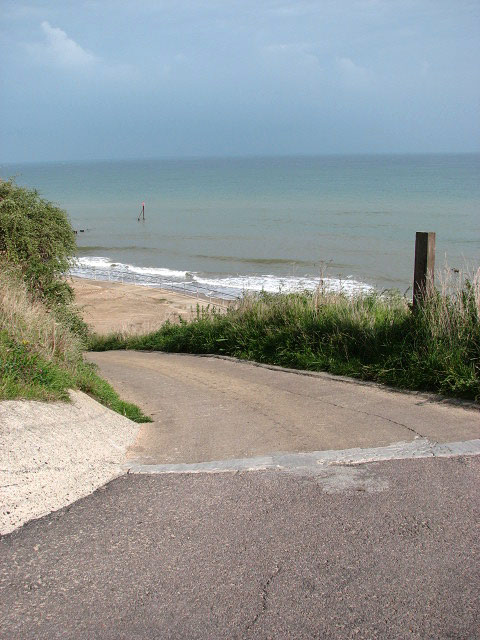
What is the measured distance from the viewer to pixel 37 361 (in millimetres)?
7117

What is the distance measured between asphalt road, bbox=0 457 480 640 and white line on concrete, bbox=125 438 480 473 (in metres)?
0.16

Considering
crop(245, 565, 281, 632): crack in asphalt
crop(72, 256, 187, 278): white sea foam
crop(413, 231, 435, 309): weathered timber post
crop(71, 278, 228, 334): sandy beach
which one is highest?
crop(413, 231, 435, 309): weathered timber post

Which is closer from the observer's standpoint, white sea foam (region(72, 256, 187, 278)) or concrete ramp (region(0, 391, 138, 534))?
concrete ramp (region(0, 391, 138, 534))

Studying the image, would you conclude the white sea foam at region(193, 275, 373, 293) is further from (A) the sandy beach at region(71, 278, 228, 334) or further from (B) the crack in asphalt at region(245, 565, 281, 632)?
(B) the crack in asphalt at region(245, 565, 281, 632)

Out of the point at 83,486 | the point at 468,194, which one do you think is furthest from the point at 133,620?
the point at 468,194

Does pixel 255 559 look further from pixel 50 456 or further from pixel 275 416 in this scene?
pixel 275 416

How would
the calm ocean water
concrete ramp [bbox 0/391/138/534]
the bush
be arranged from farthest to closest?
the calm ocean water → the bush → concrete ramp [bbox 0/391/138/534]

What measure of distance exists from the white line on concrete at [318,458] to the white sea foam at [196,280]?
24927 millimetres

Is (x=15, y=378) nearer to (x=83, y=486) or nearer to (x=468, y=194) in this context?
(x=83, y=486)

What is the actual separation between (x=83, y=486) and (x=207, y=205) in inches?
3705

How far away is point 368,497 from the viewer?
4.94 meters

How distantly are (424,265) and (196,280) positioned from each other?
3062 centimetres

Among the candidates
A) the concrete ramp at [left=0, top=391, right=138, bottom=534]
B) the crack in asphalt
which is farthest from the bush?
the crack in asphalt

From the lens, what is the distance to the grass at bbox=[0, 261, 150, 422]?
6539 mm
